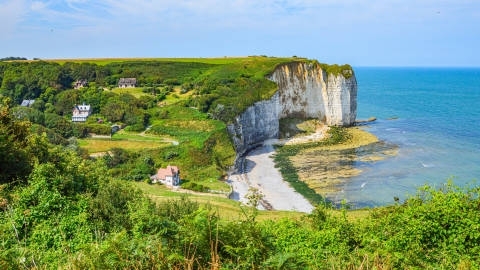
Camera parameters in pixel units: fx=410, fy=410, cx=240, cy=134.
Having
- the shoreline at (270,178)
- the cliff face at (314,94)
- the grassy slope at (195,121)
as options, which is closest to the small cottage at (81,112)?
the grassy slope at (195,121)

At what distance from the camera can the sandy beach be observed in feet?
136

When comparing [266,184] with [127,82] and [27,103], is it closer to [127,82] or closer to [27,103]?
[127,82]

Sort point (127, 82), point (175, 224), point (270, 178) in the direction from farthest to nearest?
1. point (127, 82)
2. point (270, 178)
3. point (175, 224)

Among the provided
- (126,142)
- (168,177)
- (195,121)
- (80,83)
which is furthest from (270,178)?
(80,83)

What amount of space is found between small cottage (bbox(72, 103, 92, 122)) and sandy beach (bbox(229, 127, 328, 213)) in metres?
26.9

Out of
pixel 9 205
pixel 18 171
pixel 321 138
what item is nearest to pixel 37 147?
pixel 18 171

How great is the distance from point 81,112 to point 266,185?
35.3 m

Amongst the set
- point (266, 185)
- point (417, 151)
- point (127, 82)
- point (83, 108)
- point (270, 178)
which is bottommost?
point (266, 185)

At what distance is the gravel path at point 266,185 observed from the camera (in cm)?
4153

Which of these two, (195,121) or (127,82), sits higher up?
(127,82)

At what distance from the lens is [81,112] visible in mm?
66625

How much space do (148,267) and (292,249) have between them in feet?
24.2

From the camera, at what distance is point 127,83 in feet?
271

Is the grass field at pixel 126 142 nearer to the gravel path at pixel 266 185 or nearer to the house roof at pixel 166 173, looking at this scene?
the house roof at pixel 166 173
